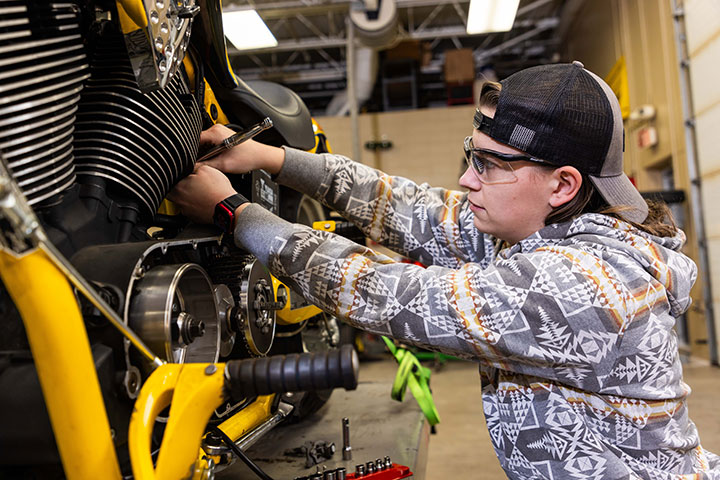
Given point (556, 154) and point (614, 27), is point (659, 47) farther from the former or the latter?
point (556, 154)

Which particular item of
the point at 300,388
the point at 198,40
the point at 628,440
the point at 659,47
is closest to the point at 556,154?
the point at 628,440

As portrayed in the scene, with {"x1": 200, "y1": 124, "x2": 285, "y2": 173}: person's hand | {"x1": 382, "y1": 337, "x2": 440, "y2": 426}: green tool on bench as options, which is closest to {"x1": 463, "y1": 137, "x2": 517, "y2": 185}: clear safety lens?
{"x1": 200, "y1": 124, "x2": 285, "y2": 173}: person's hand

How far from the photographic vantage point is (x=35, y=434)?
2.21 feet

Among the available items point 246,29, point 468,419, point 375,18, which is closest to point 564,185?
point 468,419

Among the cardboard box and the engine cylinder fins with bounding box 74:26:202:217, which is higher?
the engine cylinder fins with bounding box 74:26:202:217

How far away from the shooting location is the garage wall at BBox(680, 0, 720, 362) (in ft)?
14.1

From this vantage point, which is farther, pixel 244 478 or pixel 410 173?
pixel 410 173

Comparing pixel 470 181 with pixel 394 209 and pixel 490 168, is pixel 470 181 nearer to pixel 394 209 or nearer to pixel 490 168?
pixel 490 168

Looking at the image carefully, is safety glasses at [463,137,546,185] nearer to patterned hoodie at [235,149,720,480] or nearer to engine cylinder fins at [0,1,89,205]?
patterned hoodie at [235,149,720,480]

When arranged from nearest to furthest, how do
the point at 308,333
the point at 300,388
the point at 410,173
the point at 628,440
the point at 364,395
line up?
the point at 300,388
the point at 628,440
the point at 308,333
the point at 364,395
the point at 410,173

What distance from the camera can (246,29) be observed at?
5.83 meters

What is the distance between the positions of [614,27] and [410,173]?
9.73 feet

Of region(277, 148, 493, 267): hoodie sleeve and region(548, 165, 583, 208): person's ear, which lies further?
region(277, 148, 493, 267): hoodie sleeve

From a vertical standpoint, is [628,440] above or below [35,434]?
below
